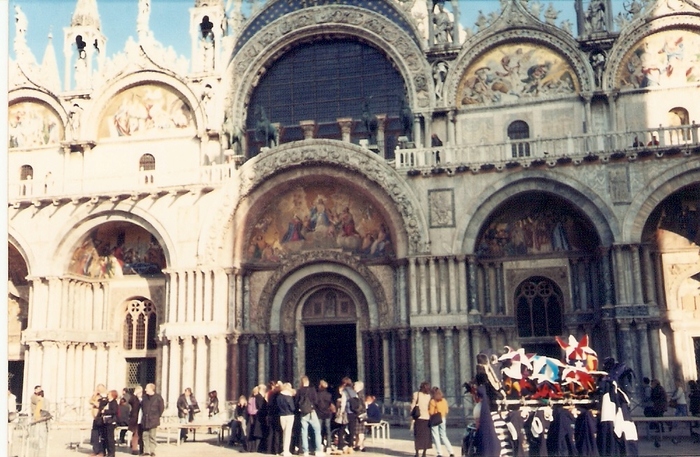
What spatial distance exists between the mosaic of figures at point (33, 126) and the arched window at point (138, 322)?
25.3 ft

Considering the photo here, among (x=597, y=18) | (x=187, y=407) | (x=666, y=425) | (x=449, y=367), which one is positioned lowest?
(x=666, y=425)

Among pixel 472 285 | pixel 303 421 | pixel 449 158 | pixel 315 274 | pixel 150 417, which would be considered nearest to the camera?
pixel 303 421

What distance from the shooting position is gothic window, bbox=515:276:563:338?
89.8 ft

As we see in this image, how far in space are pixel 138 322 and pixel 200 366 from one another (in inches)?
198

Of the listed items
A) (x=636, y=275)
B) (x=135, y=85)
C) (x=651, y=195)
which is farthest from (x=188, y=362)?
(x=651, y=195)

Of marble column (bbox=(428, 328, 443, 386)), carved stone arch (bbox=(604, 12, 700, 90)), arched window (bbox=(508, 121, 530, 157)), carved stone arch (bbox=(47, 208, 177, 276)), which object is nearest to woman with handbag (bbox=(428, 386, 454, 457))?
marble column (bbox=(428, 328, 443, 386))

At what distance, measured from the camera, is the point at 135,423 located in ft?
62.5

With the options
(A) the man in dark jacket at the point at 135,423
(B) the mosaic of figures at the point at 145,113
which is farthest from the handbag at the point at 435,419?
(B) the mosaic of figures at the point at 145,113

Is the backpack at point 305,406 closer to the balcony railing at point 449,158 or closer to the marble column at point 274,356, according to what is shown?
the marble column at point 274,356

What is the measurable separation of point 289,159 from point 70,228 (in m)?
8.85

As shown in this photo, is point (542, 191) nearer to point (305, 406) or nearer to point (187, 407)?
point (305, 406)

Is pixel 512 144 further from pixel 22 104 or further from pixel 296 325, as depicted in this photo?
pixel 22 104

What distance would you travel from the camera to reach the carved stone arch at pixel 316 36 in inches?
1163

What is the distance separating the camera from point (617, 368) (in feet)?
45.6
